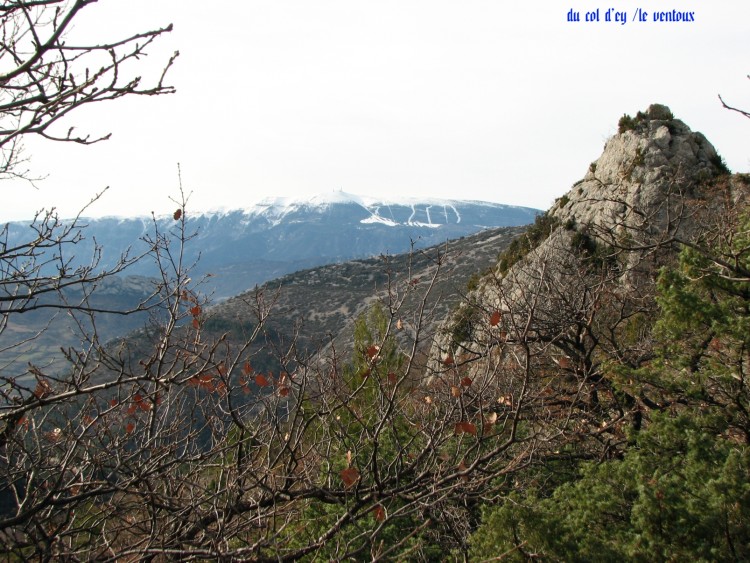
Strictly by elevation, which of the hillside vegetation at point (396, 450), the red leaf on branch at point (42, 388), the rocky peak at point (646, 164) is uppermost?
the rocky peak at point (646, 164)

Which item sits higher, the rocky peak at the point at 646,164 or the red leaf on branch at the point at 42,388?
the rocky peak at the point at 646,164

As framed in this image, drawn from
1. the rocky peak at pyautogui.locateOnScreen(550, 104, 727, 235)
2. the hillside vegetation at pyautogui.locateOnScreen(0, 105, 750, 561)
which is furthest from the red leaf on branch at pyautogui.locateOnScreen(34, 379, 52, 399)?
the rocky peak at pyautogui.locateOnScreen(550, 104, 727, 235)

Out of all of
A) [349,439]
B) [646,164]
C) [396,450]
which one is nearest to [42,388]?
[349,439]

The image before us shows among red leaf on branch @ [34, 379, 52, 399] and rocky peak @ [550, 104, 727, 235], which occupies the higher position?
rocky peak @ [550, 104, 727, 235]

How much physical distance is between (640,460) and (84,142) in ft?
14.2

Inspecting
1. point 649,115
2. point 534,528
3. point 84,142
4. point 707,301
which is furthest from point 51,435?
point 649,115

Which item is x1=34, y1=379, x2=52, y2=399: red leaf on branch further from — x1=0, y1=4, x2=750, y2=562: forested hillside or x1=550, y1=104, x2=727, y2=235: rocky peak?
x1=550, y1=104, x2=727, y2=235: rocky peak

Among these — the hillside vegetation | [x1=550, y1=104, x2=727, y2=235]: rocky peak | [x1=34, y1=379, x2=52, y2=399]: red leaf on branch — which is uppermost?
[x1=550, y1=104, x2=727, y2=235]: rocky peak

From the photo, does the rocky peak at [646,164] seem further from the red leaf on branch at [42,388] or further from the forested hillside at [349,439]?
the red leaf on branch at [42,388]

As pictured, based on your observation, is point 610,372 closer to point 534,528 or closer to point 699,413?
point 699,413

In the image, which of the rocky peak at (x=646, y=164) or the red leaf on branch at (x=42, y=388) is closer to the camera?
the red leaf on branch at (x=42, y=388)

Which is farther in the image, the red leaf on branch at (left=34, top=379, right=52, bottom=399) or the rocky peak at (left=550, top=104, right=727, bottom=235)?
the rocky peak at (left=550, top=104, right=727, bottom=235)

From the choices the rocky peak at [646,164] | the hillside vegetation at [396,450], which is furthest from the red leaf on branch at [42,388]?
the rocky peak at [646,164]

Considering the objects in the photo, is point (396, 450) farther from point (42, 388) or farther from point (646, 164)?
point (646, 164)
